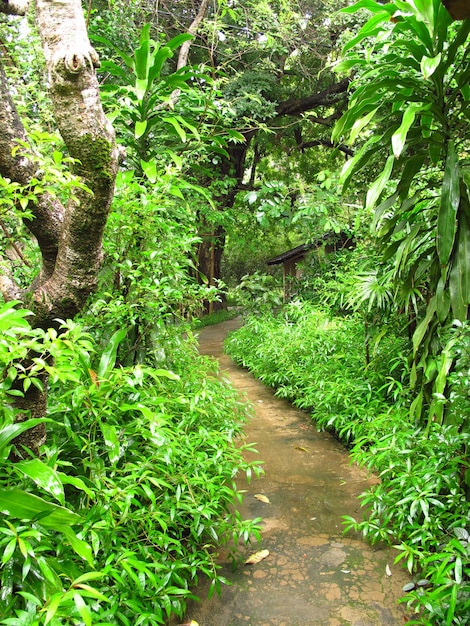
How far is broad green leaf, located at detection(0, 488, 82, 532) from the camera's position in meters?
1.04

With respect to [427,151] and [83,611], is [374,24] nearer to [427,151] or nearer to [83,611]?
[427,151]

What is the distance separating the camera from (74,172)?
1389mm

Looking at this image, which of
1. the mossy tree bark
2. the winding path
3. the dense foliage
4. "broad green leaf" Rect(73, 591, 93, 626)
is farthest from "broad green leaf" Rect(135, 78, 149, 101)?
the winding path

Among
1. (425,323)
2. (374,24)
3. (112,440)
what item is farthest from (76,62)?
(425,323)

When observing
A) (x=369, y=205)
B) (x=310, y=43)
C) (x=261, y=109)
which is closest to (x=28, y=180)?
(x=369, y=205)

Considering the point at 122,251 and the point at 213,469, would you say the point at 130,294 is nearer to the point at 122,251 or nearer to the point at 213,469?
the point at 122,251

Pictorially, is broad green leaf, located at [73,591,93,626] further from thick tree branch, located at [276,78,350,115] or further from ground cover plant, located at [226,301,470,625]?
thick tree branch, located at [276,78,350,115]

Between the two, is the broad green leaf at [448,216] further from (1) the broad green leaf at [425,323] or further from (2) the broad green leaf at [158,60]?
(2) the broad green leaf at [158,60]

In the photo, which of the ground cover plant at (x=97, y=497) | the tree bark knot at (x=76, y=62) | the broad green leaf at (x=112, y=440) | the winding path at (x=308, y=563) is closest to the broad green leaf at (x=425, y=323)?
the winding path at (x=308, y=563)

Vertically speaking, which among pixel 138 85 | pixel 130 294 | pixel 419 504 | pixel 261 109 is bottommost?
pixel 419 504

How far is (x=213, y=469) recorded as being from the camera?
6.24 ft

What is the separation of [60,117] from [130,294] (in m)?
0.87

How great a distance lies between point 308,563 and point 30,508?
1.34 m

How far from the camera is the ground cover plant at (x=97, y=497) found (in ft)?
3.47
